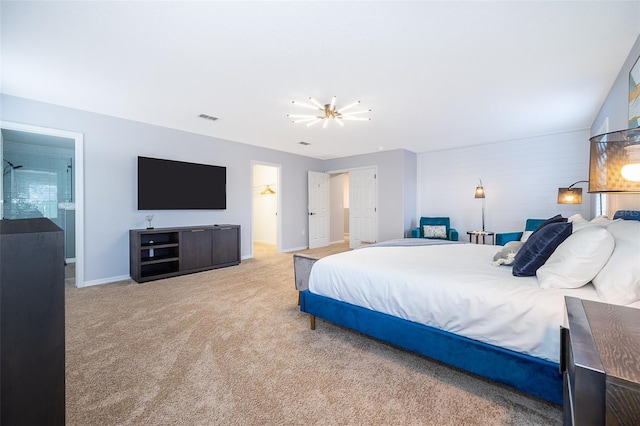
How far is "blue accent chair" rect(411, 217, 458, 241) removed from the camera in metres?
5.59

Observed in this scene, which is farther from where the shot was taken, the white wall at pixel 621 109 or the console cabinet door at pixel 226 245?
the console cabinet door at pixel 226 245

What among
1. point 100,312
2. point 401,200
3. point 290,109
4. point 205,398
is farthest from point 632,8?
point 100,312

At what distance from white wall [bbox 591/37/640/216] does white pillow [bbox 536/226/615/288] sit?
58.3 inches

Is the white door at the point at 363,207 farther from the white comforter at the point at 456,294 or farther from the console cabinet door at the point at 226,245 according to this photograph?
the white comforter at the point at 456,294

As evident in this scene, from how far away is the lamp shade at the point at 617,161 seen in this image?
1.10m

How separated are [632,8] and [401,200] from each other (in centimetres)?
445

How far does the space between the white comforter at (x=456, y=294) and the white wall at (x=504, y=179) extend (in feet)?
Result: 11.8

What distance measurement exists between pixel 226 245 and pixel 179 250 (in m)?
0.80

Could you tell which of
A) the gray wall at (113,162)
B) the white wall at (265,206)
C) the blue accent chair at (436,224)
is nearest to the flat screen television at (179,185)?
the gray wall at (113,162)

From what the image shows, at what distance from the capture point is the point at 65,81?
2922 mm

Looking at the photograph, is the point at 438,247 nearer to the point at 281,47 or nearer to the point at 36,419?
the point at 281,47

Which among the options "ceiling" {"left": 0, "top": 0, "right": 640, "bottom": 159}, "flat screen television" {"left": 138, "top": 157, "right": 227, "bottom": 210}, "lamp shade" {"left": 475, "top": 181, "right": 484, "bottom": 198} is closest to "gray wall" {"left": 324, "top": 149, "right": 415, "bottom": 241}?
"lamp shade" {"left": 475, "top": 181, "right": 484, "bottom": 198}

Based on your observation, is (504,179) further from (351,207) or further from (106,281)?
(106,281)

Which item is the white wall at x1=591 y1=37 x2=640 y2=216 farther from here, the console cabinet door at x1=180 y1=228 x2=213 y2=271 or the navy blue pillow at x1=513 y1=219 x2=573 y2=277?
the console cabinet door at x1=180 y1=228 x2=213 y2=271
